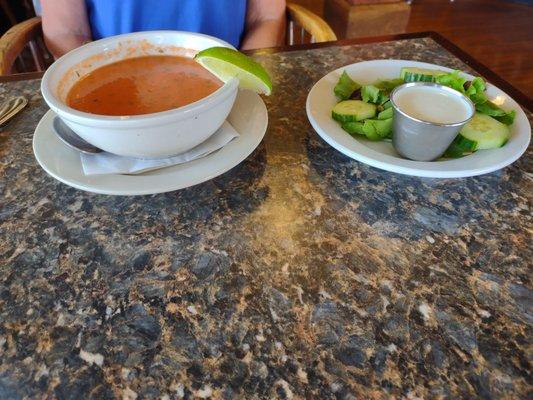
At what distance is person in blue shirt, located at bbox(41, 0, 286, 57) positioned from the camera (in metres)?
1.35

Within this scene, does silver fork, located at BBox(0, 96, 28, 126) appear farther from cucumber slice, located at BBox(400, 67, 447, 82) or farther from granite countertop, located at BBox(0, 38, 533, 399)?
cucumber slice, located at BBox(400, 67, 447, 82)

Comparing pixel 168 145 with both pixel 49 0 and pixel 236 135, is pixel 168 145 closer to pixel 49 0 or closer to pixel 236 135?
pixel 236 135

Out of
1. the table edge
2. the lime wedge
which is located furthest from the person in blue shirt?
the lime wedge

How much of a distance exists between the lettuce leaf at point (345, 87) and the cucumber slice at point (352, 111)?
54 millimetres

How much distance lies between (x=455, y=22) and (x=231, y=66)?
4.09 m

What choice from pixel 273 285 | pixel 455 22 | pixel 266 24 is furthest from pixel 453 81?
pixel 455 22

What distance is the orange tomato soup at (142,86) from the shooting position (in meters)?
0.80

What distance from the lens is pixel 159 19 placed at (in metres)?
1.43

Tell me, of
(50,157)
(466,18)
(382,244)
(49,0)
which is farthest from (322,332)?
(466,18)

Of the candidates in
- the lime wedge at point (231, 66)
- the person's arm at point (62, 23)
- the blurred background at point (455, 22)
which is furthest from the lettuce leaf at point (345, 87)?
the blurred background at point (455, 22)

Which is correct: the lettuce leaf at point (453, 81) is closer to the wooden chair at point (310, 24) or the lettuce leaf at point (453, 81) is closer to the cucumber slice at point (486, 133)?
the cucumber slice at point (486, 133)

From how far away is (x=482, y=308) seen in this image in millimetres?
606

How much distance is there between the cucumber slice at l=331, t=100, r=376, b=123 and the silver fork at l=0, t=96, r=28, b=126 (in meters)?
0.72

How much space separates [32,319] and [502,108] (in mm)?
967
